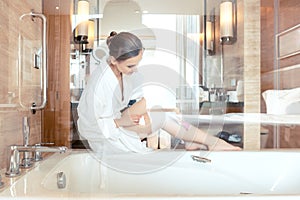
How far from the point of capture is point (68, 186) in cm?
140

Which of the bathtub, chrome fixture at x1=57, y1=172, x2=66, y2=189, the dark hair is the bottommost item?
the bathtub

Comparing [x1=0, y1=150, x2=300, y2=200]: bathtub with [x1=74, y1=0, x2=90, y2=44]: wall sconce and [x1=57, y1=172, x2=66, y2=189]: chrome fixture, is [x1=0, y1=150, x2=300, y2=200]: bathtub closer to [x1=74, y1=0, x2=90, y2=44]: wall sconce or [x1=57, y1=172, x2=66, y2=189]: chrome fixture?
[x1=57, y1=172, x2=66, y2=189]: chrome fixture

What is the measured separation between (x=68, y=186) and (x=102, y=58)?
1223 mm

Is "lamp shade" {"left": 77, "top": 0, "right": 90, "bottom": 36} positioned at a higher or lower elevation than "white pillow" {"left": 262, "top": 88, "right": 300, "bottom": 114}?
higher

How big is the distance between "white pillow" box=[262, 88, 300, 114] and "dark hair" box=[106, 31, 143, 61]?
1054mm

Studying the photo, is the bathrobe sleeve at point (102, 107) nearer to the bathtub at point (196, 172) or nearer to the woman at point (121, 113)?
the woman at point (121, 113)

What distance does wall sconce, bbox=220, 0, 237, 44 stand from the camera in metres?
2.65

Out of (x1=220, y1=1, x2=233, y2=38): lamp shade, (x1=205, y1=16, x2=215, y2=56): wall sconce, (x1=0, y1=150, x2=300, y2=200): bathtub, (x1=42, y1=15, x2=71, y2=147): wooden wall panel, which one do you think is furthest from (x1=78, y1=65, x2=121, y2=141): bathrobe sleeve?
(x1=220, y1=1, x2=233, y2=38): lamp shade

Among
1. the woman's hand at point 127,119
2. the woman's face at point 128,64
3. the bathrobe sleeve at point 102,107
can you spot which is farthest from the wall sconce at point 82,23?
the woman's hand at point 127,119

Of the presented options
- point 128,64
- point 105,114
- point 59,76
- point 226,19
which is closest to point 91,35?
point 59,76

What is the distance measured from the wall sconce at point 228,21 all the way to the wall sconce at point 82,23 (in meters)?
1.11

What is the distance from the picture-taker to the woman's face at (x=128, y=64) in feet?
6.86

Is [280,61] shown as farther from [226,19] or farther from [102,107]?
[102,107]

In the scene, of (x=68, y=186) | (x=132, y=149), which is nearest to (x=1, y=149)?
(x=68, y=186)
